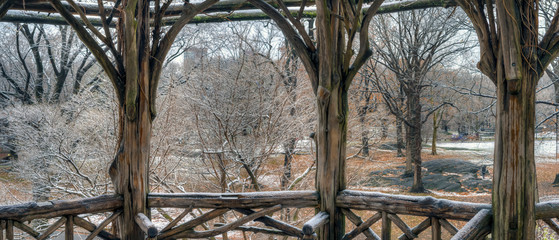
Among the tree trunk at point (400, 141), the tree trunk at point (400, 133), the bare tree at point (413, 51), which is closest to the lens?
the bare tree at point (413, 51)

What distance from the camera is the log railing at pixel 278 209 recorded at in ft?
8.84

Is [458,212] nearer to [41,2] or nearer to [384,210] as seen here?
[384,210]

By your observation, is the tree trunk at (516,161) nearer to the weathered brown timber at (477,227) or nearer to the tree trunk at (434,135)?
the weathered brown timber at (477,227)

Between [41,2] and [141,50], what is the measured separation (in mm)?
924

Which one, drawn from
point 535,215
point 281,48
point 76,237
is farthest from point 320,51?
point 76,237

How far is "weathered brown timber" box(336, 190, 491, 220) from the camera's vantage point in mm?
2693

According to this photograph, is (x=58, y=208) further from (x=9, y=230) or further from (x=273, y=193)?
(x=273, y=193)

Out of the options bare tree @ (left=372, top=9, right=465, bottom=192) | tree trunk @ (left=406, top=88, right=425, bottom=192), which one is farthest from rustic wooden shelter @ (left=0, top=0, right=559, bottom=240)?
tree trunk @ (left=406, top=88, right=425, bottom=192)

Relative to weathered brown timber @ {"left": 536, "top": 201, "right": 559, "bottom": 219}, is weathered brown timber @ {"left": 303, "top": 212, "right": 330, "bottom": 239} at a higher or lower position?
lower

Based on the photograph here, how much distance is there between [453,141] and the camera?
12227 millimetres

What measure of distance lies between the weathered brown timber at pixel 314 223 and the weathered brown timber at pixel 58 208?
1.58 m

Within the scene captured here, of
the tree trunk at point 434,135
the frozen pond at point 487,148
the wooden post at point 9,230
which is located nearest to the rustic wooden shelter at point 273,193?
the wooden post at point 9,230

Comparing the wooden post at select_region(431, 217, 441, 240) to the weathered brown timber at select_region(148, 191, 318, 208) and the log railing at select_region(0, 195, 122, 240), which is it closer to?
the weathered brown timber at select_region(148, 191, 318, 208)

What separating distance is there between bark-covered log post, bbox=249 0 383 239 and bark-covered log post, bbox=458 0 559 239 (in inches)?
35.2
